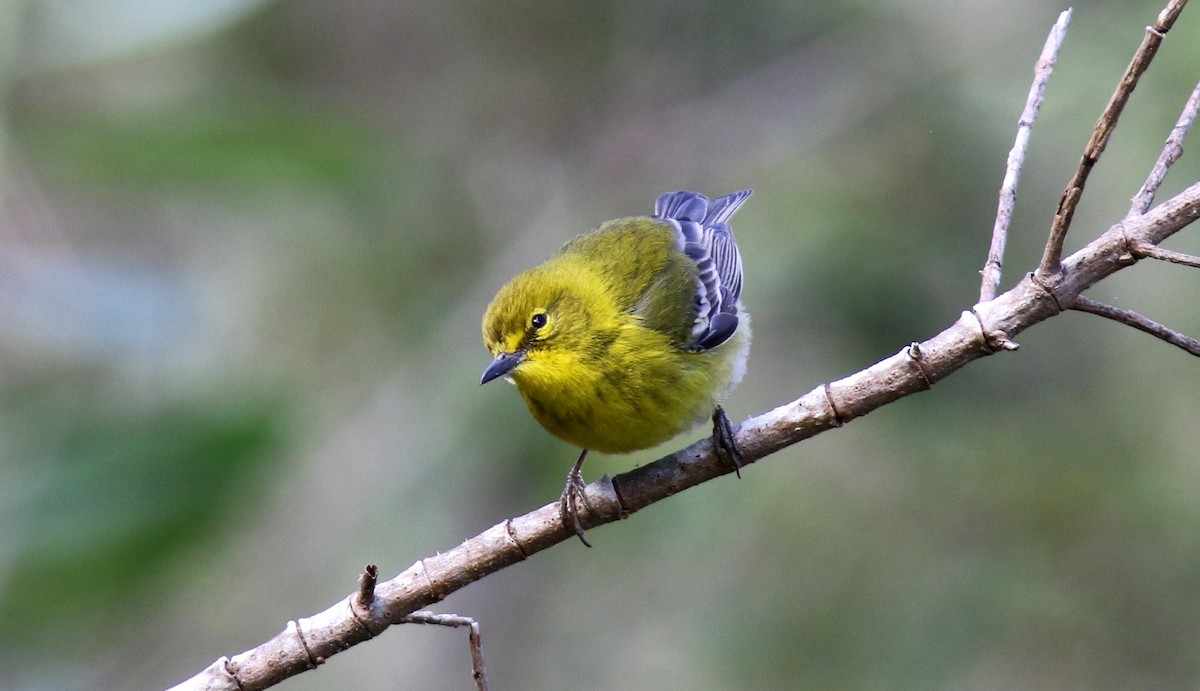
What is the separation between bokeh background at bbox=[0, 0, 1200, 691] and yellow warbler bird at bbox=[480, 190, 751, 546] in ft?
2.72

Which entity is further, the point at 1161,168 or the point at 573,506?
the point at 573,506

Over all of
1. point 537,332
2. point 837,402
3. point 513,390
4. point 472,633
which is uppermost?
point 513,390

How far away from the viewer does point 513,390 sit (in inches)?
204

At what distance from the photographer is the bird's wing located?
394 cm

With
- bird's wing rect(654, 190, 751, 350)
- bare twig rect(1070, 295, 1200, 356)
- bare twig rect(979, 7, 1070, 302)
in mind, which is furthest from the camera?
bird's wing rect(654, 190, 751, 350)

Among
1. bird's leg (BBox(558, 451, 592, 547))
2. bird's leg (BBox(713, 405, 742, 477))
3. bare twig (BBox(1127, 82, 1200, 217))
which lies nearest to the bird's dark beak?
bird's leg (BBox(558, 451, 592, 547))

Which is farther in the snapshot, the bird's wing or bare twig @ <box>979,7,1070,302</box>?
the bird's wing

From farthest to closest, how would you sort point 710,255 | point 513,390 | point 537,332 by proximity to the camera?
1. point 513,390
2. point 710,255
3. point 537,332

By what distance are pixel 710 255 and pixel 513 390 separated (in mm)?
1134

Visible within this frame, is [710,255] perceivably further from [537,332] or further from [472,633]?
[472,633]

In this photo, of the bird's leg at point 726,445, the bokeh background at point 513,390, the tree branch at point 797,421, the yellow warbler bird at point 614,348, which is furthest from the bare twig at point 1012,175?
the bokeh background at point 513,390

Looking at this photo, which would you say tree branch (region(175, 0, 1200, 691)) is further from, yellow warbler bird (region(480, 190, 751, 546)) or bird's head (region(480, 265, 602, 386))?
bird's head (region(480, 265, 602, 386))

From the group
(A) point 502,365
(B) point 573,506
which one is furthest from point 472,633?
(A) point 502,365

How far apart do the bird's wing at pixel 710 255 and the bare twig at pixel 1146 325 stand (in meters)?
1.74
